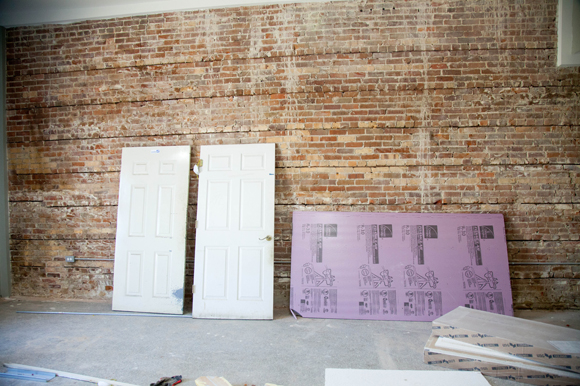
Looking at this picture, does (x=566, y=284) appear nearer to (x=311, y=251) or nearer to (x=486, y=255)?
(x=486, y=255)

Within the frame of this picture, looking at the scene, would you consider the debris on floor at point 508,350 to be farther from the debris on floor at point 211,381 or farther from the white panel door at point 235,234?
the white panel door at point 235,234

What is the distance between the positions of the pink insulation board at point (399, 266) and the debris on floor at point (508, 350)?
86 centimetres

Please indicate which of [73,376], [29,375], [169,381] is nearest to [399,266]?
[169,381]

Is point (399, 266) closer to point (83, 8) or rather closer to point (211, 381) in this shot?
point (211, 381)

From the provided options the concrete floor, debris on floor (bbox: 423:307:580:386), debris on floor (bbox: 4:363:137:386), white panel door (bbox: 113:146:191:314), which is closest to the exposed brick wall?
white panel door (bbox: 113:146:191:314)

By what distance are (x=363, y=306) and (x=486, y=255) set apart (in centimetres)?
150

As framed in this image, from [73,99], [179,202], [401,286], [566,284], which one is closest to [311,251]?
[401,286]

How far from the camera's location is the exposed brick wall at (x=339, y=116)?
378 cm

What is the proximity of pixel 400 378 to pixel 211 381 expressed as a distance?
4.25 ft

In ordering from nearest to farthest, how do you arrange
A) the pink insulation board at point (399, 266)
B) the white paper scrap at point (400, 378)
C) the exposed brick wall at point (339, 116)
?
the white paper scrap at point (400, 378), the pink insulation board at point (399, 266), the exposed brick wall at point (339, 116)

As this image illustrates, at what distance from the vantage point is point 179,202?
3.92 meters

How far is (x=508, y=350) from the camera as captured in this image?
2.34 m

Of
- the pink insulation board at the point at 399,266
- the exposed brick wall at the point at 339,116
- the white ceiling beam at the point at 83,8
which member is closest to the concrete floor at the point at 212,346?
the pink insulation board at the point at 399,266

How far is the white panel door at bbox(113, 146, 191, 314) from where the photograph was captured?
382 cm
